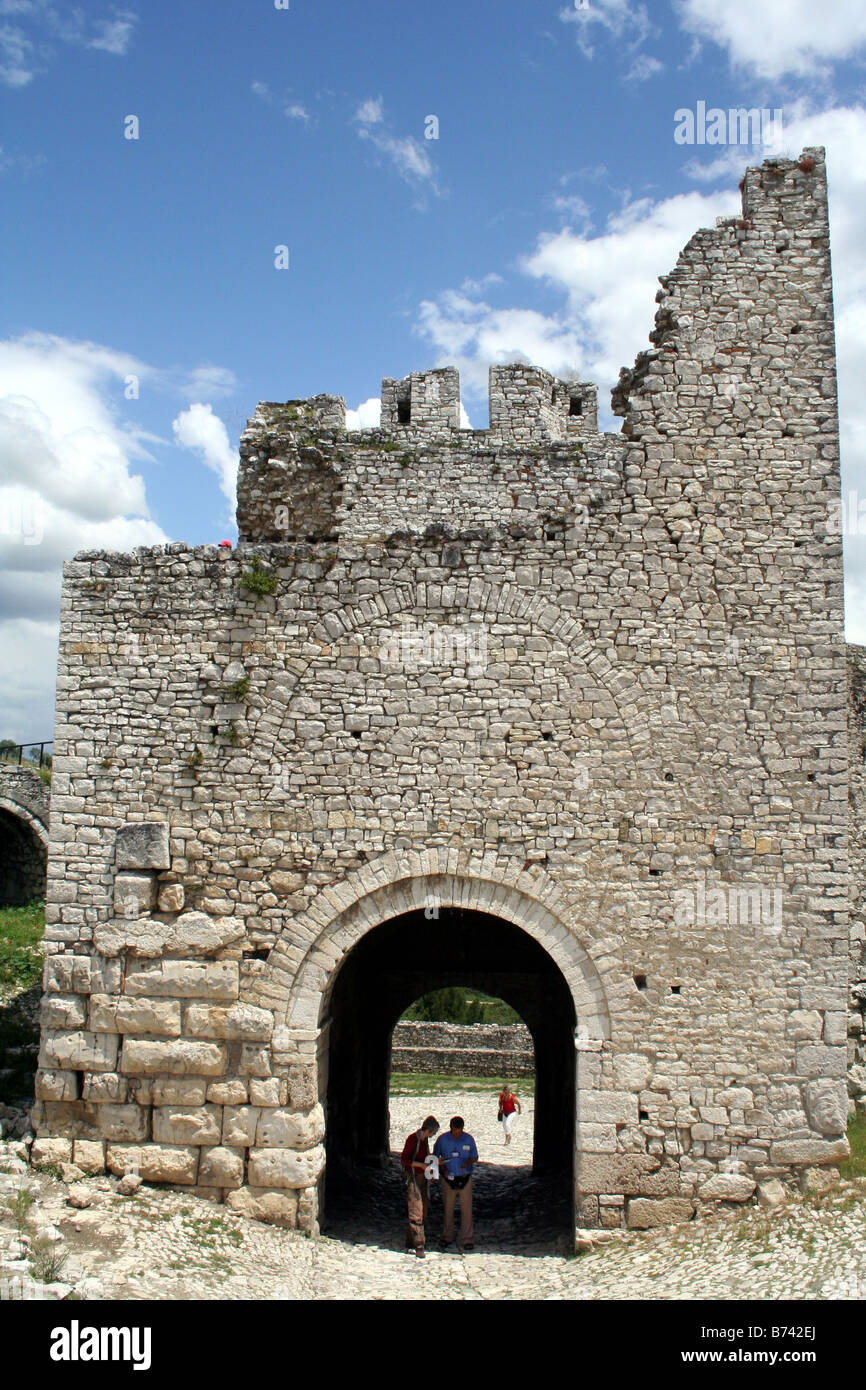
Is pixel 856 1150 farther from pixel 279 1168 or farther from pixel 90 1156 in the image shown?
pixel 90 1156

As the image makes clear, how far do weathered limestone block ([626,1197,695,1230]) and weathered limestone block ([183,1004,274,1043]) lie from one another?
340 centimetres

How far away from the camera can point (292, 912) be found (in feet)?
27.2

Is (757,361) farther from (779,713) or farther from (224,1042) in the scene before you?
(224,1042)

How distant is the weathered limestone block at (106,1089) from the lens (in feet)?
26.9

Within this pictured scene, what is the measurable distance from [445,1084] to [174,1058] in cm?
1584

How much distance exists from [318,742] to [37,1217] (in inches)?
172

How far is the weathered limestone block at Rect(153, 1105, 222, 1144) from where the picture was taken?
8086mm

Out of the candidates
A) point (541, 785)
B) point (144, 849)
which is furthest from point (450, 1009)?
point (541, 785)

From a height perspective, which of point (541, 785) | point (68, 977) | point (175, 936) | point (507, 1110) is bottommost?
point (507, 1110)

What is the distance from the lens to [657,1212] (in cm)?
778

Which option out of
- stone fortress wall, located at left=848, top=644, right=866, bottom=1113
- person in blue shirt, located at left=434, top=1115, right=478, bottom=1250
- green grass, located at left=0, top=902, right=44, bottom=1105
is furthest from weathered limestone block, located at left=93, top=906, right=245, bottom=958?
stone fortress wall, located at left=848, top=644, right=866, bottom=1113

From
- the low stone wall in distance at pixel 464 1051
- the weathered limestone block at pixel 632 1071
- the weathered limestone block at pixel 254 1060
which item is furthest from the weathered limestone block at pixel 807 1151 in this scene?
the low stone wall in distance at pixel 464 1051

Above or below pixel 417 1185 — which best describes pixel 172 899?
above

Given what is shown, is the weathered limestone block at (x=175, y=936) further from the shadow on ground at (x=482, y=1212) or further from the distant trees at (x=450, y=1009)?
the distant trees at (x=450, y=1009)
